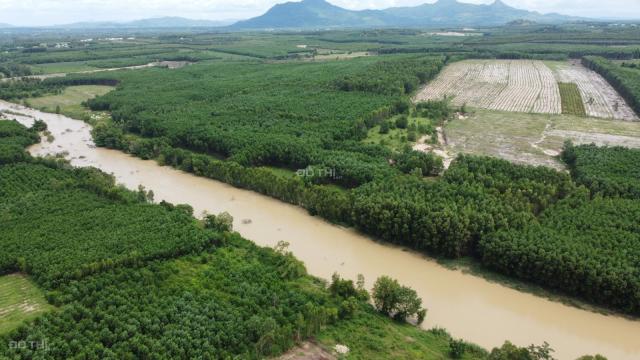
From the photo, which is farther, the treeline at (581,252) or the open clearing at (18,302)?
the treeline at (581,252)

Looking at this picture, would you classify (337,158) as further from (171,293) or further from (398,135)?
(171,293)

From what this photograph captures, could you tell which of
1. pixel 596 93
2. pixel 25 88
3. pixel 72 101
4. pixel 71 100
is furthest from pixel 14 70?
pixel 596 93

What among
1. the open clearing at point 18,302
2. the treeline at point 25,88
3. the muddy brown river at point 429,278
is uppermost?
the treeline at point 25,88

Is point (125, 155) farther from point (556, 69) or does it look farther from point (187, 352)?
point (556, 69)

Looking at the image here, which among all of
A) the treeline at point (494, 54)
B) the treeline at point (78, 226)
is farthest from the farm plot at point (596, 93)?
the treeline at point (78, 226)

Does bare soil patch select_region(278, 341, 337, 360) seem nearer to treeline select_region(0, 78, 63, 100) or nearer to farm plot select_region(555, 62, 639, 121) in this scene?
farm plot select_region(555, 62, 639, 121)

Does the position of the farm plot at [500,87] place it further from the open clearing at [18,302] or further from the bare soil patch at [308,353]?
the open clearing at [18,302]
